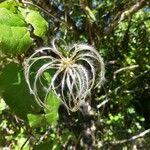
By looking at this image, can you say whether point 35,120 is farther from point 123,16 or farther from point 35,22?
point 123,16

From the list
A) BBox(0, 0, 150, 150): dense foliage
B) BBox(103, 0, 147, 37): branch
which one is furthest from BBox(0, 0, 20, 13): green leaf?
BBox(103, 0, 147, 37): branch

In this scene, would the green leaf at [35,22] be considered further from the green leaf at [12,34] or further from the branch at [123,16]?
the branch at [123,16]

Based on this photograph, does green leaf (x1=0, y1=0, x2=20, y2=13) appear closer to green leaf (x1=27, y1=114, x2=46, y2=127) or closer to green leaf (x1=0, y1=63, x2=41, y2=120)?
green leaf (x1=0, y1=63, x2=41, y2=120)

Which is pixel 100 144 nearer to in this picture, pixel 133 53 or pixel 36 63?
pixel 133 53

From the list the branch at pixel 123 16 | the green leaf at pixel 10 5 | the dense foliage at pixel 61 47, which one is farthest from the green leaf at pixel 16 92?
the branch at pixel 123 16

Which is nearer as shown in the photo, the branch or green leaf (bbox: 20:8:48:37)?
green leaf (bbox: 20:8:48:37)

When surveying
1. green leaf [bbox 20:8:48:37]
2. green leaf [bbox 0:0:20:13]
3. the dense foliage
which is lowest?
the dense foliage

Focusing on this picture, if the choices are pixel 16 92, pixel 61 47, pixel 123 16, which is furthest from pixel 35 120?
pixel 123 16
